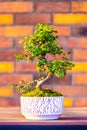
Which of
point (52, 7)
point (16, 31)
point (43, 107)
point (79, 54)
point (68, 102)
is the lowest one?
point (68, 102)

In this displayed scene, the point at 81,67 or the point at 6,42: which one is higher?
the point at 6,42

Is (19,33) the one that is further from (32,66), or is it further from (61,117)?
(61,117)

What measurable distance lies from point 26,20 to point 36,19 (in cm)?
6

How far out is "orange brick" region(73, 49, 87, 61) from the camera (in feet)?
7.49

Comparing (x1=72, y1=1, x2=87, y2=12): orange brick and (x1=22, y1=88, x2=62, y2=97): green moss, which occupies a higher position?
(x1=72, y1=1, x2=87, y2=12): orange brick

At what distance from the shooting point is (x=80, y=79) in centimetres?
229

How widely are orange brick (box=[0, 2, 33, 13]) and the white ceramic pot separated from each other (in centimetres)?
86

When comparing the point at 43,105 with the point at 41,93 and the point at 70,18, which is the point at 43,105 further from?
the point at 70,18

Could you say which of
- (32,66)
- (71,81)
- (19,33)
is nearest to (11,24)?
(19,33)

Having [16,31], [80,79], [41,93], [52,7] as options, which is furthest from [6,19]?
[41,93]

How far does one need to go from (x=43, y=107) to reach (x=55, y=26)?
0.85 meters

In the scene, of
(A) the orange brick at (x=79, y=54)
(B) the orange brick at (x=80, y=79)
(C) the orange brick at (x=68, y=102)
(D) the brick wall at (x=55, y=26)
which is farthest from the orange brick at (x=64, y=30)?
(C) the orange brick at (x=68, y=102)

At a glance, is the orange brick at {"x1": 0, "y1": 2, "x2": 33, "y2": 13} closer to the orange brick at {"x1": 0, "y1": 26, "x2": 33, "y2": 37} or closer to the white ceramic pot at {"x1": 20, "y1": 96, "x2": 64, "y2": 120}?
the orange brick at {"x1": 0, "y1": 26, "x2": 33, "y2": 37}

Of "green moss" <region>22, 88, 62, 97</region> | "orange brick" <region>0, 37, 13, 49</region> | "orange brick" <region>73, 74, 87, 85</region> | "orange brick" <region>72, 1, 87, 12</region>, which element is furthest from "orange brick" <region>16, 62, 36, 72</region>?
"green moss" <region>22, 88, 62, 97</region>
